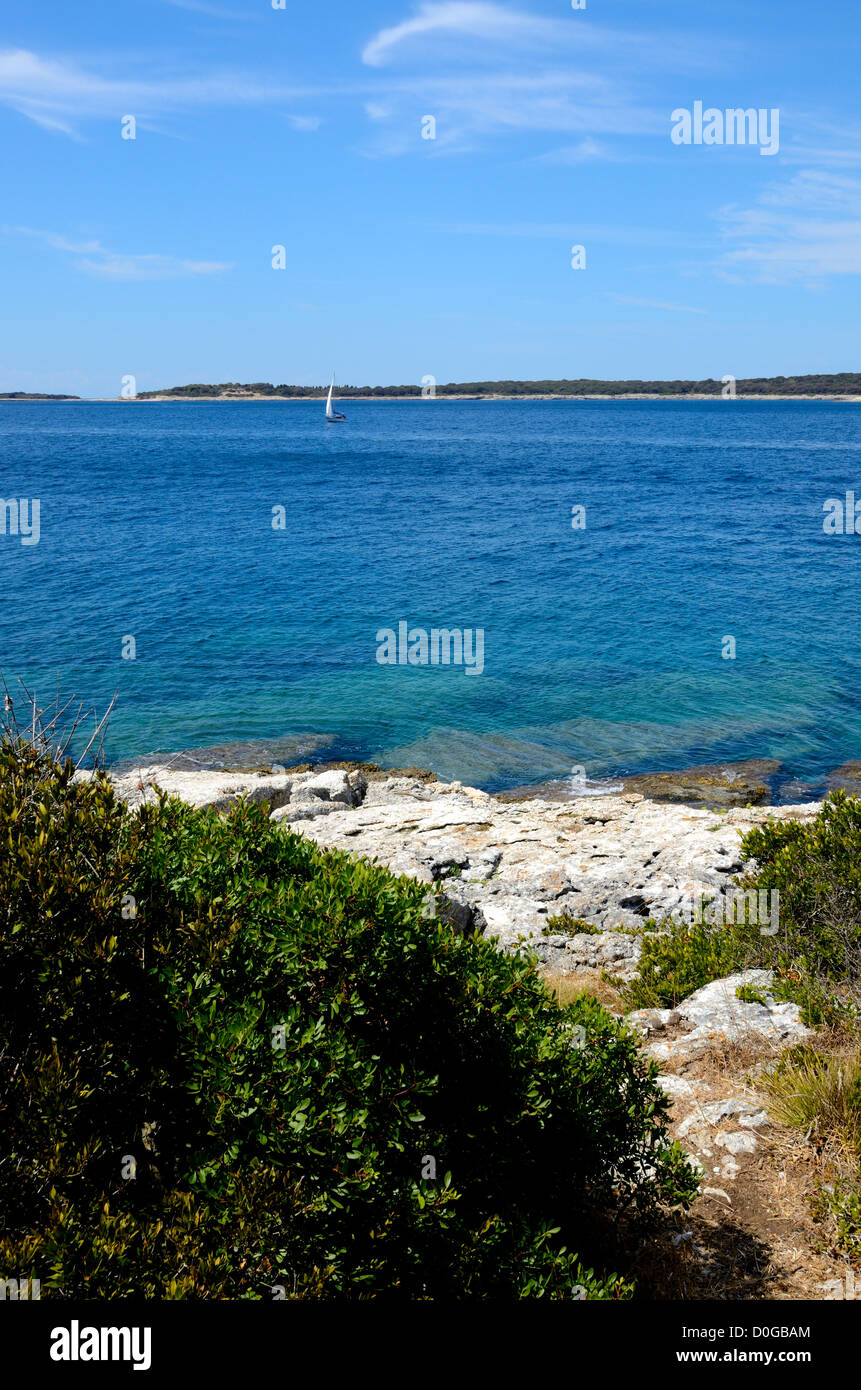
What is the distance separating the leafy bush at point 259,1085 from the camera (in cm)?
349

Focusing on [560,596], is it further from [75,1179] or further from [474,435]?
[474,435]

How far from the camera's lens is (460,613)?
3300cm

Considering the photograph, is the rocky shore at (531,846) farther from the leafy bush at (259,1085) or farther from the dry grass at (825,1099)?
the leafy bush at (259,1085)

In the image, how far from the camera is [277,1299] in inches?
133

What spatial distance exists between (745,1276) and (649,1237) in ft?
2.30

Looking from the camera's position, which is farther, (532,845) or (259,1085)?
(532,845)
